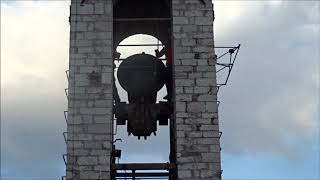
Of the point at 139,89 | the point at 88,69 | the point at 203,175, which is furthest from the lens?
the point at 139,89

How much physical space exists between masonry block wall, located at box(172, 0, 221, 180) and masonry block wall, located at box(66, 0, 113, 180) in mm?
1363

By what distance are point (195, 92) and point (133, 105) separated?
1.55 meters

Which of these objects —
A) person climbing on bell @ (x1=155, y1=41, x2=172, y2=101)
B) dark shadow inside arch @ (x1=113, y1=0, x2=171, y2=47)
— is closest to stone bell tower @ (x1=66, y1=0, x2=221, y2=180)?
person climbing on bell @ (x1=155, y1=41, x2=172, y2=101)

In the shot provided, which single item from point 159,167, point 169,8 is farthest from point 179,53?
Result: point 159,167

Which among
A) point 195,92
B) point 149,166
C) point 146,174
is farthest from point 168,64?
point 149,166

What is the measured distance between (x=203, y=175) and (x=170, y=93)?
2644 mm

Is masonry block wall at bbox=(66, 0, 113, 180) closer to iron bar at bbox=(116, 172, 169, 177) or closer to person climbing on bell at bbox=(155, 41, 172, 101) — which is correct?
iron bar at bbox=(116, 172, 169, 177)

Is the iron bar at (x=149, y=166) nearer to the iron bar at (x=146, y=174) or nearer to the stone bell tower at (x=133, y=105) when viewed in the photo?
the stone bell tower at (x=133, y=105)

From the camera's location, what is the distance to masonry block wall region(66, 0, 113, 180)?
1173cm

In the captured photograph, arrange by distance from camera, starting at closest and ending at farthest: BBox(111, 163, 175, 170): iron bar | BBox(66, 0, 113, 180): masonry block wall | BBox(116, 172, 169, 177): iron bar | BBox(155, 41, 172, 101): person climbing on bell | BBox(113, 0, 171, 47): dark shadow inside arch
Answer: BBox(66, 0, 113, 180): masonry block wall
BBox(111, 163, 175, 170): iron bar
BBox(116, 172, 169, 177): iron bar
BBox(155, 41, 172, 101): person climbing on bell
BBox(113, 0, 171, 47): dark shadow inside arch

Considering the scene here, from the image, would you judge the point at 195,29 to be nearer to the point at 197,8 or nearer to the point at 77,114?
the point at 197,8

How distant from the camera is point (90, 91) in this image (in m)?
12.3

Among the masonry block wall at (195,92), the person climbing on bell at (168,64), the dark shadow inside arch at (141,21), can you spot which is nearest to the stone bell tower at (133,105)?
the masonry block wall at (195,92)

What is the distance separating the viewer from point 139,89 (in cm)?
1345
